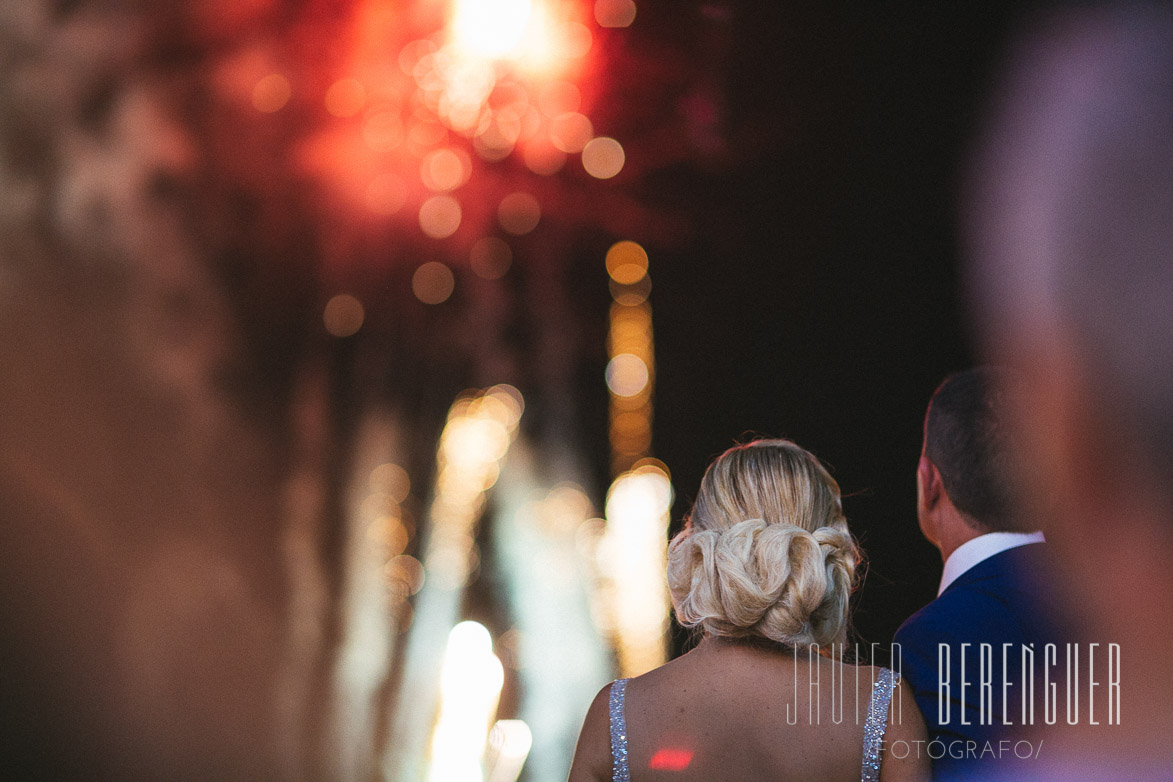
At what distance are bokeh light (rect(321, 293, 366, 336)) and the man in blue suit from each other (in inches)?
188

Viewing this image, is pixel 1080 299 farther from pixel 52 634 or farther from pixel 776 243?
pixel 52 634

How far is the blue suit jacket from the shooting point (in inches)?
73.5

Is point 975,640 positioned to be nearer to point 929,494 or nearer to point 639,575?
point 929,494

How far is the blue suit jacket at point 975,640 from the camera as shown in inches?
73.5

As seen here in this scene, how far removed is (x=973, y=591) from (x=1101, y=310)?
8.05ft

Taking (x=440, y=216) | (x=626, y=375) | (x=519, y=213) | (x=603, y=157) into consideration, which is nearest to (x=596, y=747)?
(x=603, y=157)

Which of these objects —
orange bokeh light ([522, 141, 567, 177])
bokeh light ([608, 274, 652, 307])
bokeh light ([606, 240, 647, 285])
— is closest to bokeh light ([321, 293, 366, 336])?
orange bokeh light ([522, 141, 567, 177])

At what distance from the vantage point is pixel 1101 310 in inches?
152

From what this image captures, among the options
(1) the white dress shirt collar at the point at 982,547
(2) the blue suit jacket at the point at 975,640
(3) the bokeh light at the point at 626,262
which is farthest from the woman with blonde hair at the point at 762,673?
(3) the bokeh light at the point at 626,262

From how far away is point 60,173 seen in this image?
399 centimetres

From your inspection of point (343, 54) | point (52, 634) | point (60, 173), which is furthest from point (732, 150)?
point (52, 634)

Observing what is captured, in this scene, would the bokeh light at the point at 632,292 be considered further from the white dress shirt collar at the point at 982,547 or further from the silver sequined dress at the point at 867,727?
the silver sequined dress at the point at 867,727

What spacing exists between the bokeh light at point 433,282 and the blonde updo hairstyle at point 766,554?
19.7 ft

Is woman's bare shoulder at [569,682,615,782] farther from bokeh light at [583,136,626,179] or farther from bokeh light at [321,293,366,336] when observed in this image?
bokeh light at [583,136,626,179]
